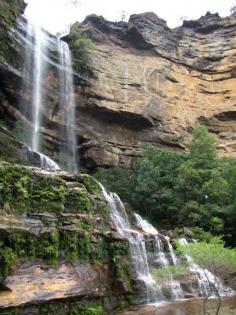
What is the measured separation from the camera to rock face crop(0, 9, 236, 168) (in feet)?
102

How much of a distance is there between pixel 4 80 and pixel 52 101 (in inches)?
188

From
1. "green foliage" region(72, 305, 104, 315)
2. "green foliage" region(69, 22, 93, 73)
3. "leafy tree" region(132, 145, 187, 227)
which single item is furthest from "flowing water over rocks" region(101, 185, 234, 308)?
"green foliage" region(69, 22, 93, 73)

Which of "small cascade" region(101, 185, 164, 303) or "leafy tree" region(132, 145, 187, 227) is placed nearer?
"small cascade" region(101, 185, 164, 303)

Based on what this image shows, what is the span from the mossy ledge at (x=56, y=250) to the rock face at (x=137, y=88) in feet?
44.8

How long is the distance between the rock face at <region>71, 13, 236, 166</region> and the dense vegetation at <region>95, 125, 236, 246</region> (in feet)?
10.7

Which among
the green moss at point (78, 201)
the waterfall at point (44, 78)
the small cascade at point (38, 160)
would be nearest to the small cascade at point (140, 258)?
the green moss at point (78, 201)

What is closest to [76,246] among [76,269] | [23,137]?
[76,269]

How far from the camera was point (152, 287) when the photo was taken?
54.1 feet

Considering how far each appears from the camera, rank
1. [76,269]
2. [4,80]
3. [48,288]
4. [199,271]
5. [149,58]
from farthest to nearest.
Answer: [149,58] → [4,80] → [199,271] → [76,269] → [48,288]

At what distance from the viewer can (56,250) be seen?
1320 centimetres

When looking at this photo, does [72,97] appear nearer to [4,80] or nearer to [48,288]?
[4,80]

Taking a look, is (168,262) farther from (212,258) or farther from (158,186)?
(158,186)

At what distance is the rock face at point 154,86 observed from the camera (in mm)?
33375

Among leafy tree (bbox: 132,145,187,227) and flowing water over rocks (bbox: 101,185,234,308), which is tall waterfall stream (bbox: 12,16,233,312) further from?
leafy tree (bbox: 132,145,187,227)
